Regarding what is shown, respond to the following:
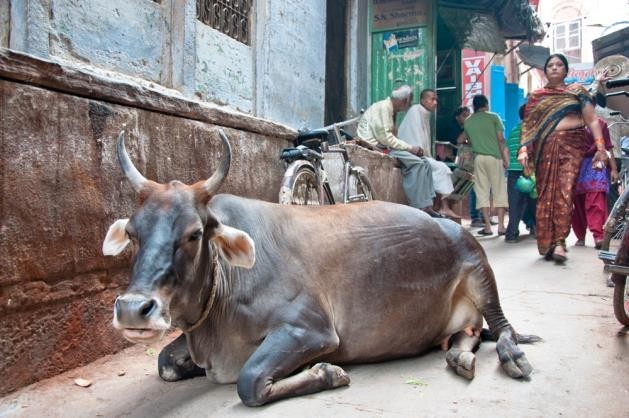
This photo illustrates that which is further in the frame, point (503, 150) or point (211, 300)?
point (503, 150)

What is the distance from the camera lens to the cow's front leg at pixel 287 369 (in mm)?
2414

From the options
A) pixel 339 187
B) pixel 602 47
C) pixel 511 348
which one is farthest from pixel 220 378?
pixel 602 47

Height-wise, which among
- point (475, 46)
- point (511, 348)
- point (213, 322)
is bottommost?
point (511, 348)

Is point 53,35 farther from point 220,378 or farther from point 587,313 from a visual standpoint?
point 587,313

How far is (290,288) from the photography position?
275 cm

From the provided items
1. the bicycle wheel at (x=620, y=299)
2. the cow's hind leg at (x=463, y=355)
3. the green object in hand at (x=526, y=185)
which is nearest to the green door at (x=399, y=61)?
the green object in hand at (x=526, y=185)

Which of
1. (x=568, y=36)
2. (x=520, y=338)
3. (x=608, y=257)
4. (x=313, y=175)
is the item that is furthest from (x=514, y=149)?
(x=568, y=36)

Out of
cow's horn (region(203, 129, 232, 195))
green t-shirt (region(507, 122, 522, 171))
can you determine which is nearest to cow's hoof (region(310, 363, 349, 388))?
cow's horn (region(203, 129, 232, 195))

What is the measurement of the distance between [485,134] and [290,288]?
7144 millimetres

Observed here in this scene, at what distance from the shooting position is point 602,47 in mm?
14164

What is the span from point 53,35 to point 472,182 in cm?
715

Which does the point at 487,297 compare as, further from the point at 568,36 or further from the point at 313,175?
the point at 568,36

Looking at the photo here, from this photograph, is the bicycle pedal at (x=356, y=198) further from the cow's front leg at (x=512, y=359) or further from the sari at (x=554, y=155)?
the cow's front leg at (x=512, y=359)

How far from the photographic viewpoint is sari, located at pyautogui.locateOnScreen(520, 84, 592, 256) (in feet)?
20.4
